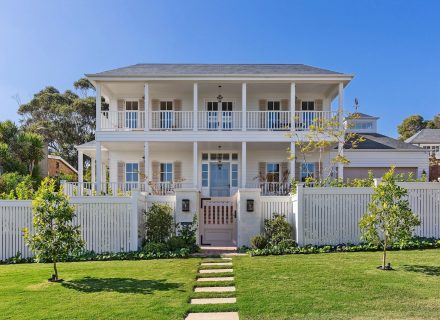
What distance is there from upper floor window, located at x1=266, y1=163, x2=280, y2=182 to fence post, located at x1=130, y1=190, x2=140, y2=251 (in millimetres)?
9125

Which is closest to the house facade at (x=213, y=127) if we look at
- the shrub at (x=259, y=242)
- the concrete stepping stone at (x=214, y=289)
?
the shrub at (x=259, y=242)

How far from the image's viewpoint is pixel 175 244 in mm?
12578

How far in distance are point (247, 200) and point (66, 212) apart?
583 centimetres

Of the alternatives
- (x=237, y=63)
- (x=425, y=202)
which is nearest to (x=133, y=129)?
(x=237, y=63)

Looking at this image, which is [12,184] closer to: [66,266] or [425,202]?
[66,266]

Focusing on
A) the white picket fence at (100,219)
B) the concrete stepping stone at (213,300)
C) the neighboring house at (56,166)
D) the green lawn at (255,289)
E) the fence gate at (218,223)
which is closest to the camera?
the green lawn at (255,289)

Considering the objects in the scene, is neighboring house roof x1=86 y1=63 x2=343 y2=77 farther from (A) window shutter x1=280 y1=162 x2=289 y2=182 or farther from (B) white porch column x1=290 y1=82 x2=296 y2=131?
(A) window shutter x1=280 y1=162 x2=289 y2=182

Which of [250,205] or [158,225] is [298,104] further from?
[158,225]

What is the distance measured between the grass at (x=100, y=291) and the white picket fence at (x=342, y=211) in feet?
12.2

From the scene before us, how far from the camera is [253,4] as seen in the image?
15.6 meters

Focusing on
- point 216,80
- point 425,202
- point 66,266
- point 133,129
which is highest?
point 216,80

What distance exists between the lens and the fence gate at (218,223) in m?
15.1

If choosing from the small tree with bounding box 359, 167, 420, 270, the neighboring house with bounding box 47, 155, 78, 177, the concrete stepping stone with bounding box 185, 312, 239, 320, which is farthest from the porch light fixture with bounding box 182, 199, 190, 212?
the neighboring house with bounding box 47, 155, 78, 177

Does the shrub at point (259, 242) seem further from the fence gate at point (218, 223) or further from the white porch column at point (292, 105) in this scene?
the white porch column at point (292, 105)
